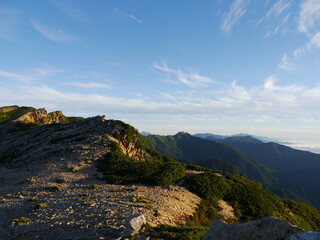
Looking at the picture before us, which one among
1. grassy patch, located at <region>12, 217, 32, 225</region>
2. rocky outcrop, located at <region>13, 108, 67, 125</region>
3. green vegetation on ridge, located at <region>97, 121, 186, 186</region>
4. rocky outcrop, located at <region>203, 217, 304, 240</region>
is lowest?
grassy patch, located at <region>12, 217, 32, 225</region>

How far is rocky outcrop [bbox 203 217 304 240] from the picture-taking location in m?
8.30

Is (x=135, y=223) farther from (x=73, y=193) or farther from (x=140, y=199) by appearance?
(x=73, y=193)

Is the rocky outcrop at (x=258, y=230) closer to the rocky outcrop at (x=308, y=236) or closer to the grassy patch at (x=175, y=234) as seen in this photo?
the rocky outcrop at (x=308, y=236)

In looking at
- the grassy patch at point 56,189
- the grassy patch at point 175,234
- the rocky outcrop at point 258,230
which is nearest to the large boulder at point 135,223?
the grassy patch at point 175,234

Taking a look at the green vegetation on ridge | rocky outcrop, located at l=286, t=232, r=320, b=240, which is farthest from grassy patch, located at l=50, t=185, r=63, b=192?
rocky outcrop, located at l=286, t=232, r=320, b=240

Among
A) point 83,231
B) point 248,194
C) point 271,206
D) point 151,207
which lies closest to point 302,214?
point 271,206

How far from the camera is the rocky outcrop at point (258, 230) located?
8.30m

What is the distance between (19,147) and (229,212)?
50666 mm

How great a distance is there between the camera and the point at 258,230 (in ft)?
28.3

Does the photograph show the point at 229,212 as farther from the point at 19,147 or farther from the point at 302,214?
the point at 19,147

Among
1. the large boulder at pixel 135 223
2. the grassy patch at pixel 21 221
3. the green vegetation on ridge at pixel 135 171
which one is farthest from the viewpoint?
the green vegetation on ridge at pixel 135 171

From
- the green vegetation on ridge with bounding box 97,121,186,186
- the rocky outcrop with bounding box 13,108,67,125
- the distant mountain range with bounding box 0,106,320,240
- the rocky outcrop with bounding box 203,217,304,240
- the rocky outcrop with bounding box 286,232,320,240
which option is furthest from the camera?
the rocky outcrop with bounding box 13,108,67,125

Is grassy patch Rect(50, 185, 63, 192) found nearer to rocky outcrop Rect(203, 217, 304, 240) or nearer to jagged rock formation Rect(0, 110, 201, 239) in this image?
jagged rock formation Rect(0, 110, 201, 239)

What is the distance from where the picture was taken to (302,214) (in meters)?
33.5
